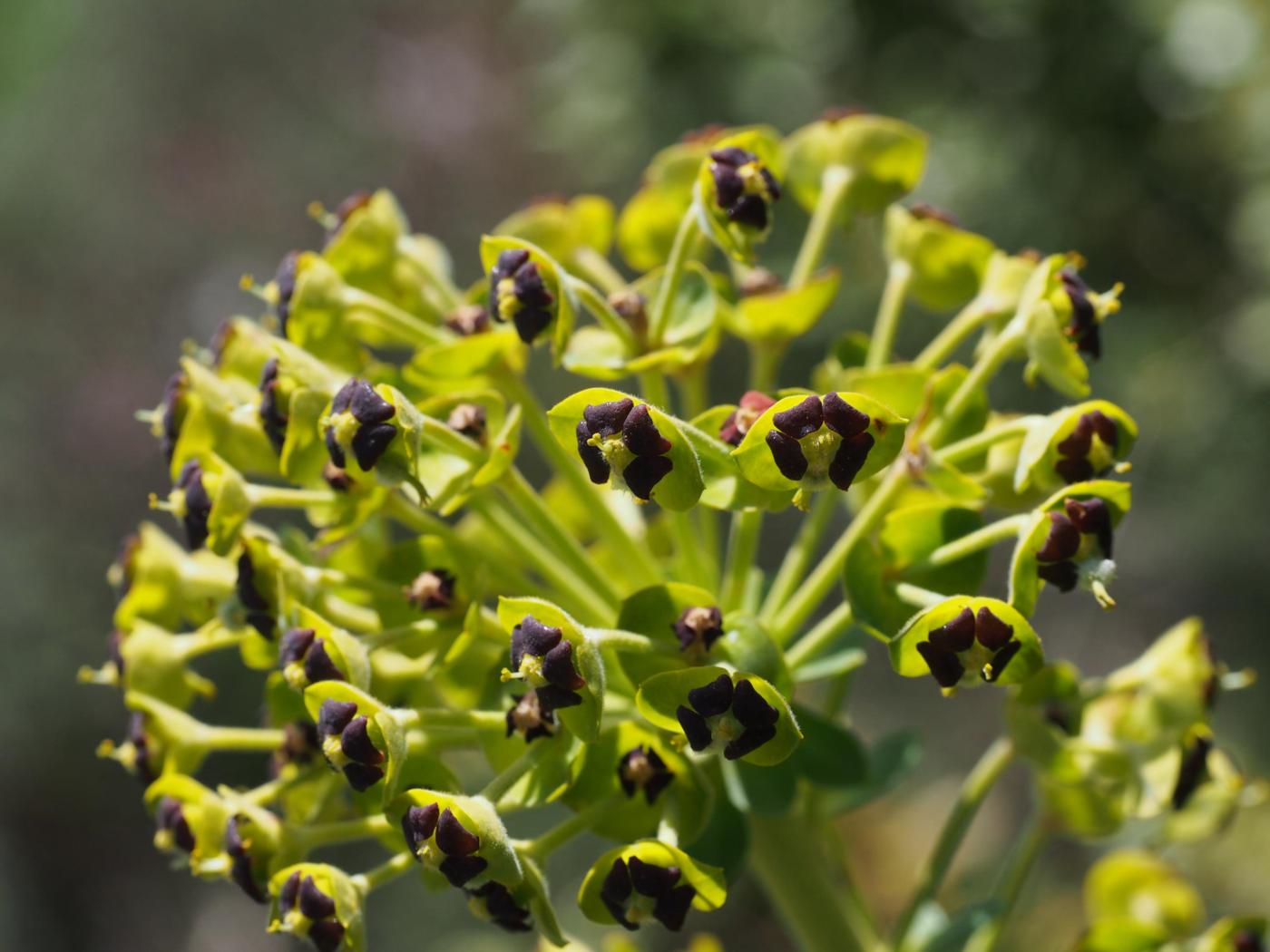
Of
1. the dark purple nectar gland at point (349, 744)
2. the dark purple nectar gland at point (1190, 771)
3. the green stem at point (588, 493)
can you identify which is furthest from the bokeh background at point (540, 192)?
the dark purple nectar gland at point (349, 744)

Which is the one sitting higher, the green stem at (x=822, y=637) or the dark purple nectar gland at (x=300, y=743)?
the dark purple nectar gland at (x=300, y=743)

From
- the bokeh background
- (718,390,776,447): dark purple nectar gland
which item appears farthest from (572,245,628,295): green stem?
the bokeh background

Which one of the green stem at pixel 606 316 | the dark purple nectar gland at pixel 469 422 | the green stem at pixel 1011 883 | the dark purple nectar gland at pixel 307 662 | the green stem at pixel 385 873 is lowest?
the green stem at pixel 1011 883

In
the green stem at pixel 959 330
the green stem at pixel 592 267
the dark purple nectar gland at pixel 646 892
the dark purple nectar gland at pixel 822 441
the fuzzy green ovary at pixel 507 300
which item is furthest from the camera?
the green stem at pixel 592 267

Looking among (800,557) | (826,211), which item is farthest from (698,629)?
(826,211)

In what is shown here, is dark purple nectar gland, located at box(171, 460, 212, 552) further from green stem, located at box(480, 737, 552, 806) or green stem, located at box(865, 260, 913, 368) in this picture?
green stem, located at box(865, 260, 913, 368)

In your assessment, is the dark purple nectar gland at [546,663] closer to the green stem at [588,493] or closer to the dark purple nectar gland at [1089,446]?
the green stem at [588,493]
